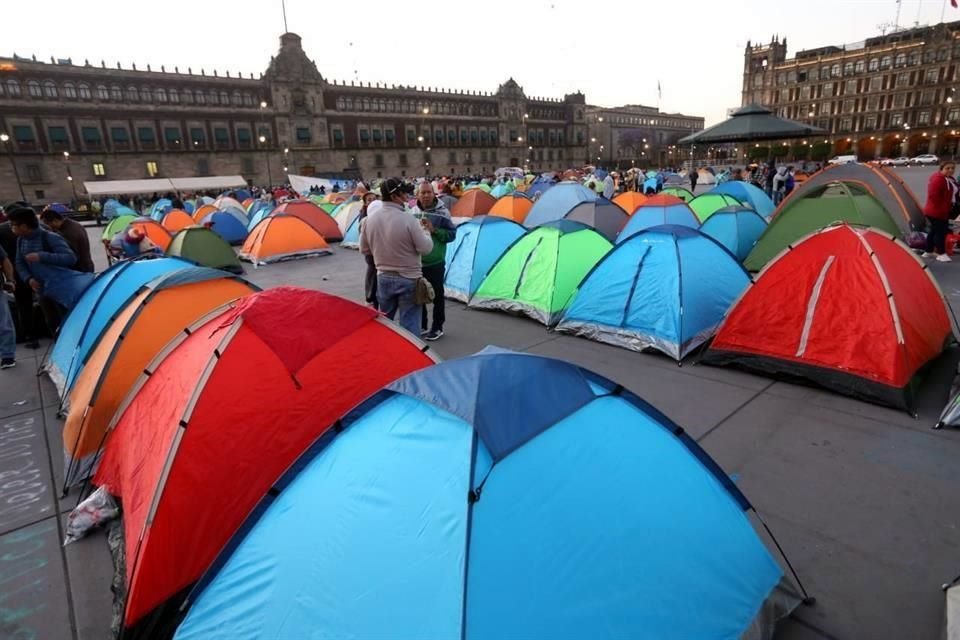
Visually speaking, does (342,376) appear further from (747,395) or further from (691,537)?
(747,395)

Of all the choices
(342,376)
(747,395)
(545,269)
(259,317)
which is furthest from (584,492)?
(545,269)

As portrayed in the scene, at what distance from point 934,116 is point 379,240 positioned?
308ft

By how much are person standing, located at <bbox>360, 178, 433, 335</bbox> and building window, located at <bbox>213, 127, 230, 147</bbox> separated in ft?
184

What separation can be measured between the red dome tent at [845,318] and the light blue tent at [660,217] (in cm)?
570

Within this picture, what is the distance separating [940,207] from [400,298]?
32.4 feet

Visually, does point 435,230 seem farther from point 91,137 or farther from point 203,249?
point 91,137

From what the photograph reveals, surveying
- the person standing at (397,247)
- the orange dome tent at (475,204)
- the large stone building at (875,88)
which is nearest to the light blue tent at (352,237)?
the orange dome tent at (475,204)

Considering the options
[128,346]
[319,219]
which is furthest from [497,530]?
[319,219]

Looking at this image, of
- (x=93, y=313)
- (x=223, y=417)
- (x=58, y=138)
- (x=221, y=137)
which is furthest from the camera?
(x=221, y=137)

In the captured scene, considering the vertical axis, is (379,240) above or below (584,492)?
above

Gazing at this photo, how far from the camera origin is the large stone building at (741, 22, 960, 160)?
6769 cm

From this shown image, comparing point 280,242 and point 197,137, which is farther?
point 197,137

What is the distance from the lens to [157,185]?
44000 mm

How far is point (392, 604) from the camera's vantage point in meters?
1.82
